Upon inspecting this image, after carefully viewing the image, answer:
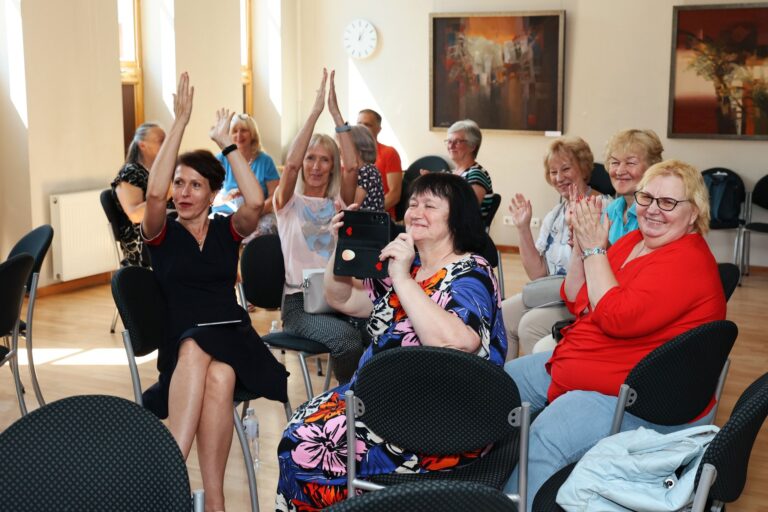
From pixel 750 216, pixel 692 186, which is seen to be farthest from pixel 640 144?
pixel 750 216

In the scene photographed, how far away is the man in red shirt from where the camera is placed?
24.4 feet

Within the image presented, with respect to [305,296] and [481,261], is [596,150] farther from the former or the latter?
[481,261]

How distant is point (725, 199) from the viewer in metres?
8.02

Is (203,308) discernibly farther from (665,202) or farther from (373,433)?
(665,202)

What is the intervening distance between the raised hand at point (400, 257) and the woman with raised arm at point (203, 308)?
0.90 m

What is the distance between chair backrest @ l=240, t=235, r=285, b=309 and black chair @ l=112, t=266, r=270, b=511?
0.84 meters

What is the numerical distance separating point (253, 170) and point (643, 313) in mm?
4496

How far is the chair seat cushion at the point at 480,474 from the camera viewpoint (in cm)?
257

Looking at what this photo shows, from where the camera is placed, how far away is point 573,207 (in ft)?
10.3

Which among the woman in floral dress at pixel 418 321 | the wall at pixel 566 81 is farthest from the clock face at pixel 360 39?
the woman in floral dress at pixel 418 321

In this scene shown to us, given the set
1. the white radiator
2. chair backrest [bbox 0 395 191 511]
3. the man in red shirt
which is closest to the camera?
chair backrest [bbox 0 395 191 511]

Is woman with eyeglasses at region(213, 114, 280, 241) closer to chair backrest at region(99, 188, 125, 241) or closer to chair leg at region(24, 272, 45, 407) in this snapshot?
chair backrest at region(99, 188, 125, 241)

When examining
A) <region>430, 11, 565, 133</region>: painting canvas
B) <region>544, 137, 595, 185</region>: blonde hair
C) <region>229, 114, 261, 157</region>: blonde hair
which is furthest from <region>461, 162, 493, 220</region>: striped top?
<region>430, 11, 565, 133</region>: painting canvas

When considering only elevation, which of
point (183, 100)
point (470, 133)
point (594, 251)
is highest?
point (183, 100)
